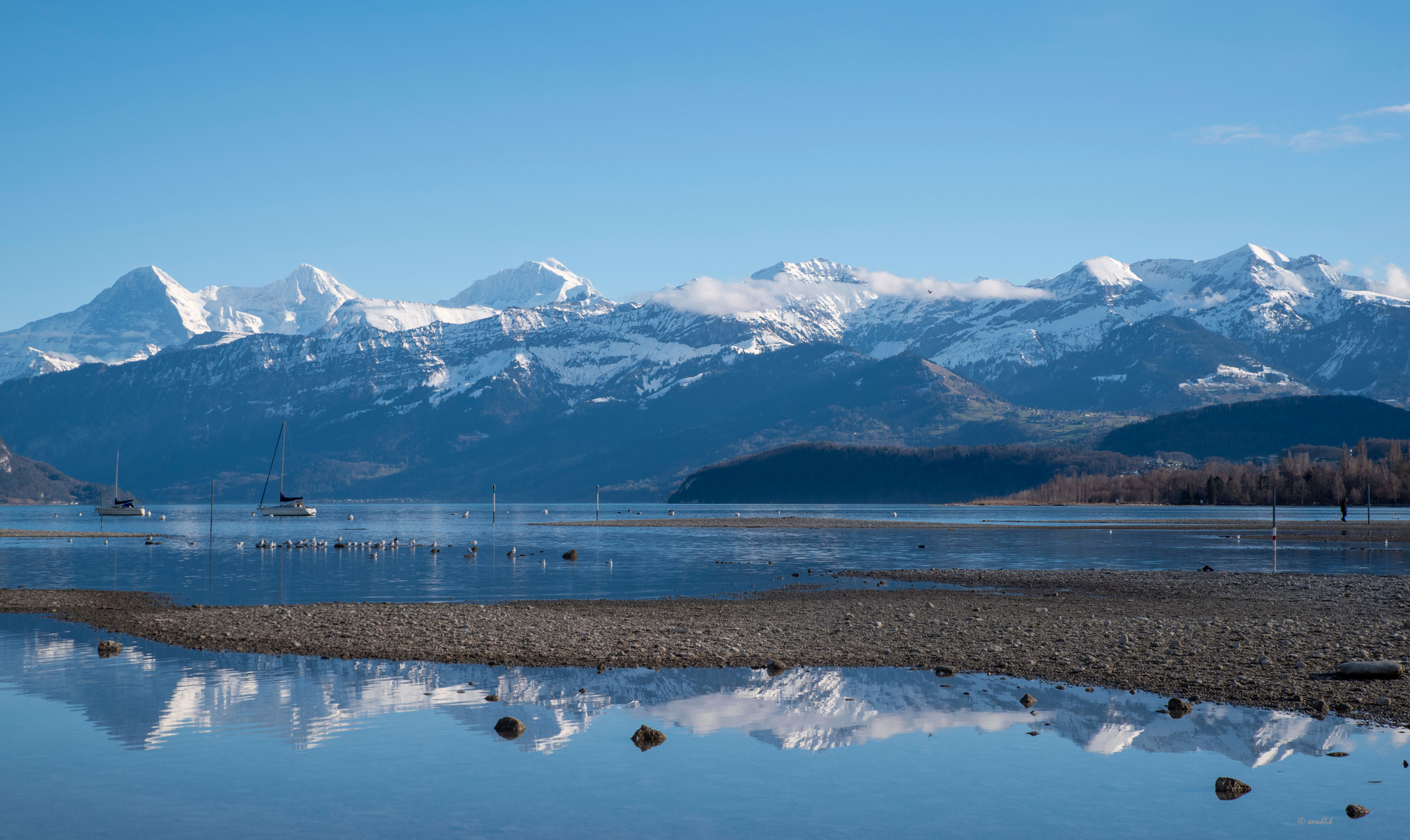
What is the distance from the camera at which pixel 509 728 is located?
21.0 metres

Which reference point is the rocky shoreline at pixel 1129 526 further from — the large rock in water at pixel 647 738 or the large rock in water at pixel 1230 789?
the large rock in water at pixel 647 738

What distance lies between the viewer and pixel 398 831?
1561cm

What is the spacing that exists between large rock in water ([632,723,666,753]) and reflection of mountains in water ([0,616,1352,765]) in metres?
1.04

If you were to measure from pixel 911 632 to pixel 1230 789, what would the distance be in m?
16.8

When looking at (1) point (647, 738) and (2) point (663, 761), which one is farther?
(1) point (647, 738)

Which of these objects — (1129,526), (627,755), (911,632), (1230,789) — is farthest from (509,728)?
(1129,526)

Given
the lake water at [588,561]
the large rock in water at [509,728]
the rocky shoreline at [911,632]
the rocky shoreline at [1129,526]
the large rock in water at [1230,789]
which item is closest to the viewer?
the large rock in water at [1230,789]

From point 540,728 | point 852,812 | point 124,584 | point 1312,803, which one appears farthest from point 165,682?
point 124,584

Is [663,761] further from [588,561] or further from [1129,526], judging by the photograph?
[1129,526]

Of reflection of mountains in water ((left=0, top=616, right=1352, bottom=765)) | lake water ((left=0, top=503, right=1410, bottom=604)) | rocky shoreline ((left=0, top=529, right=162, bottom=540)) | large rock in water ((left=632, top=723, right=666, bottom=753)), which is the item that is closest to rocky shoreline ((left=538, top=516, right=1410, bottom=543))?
lake water ((left=0, top=503, right=1410, bottom=604))

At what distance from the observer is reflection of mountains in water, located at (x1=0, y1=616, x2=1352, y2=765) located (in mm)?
20875

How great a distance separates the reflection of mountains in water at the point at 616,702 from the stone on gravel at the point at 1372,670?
434cm

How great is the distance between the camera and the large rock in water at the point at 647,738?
2025 centimetres

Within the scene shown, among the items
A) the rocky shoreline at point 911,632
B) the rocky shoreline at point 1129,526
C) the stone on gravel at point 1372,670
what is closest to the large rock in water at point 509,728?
the rocky shoreline at point 911,632
